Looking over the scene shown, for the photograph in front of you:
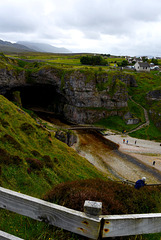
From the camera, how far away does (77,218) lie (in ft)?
10.4

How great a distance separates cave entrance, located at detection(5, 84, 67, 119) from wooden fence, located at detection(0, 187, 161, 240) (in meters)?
73.7

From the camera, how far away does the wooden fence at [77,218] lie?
312 cm

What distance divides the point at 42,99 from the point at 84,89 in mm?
28540

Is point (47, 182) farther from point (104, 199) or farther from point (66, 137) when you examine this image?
point (66, 137)

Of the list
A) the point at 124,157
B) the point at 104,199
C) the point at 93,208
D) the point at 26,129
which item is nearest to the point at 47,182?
the point at 104,199

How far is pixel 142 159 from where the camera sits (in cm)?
4475

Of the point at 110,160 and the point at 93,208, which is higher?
the point at 93,208

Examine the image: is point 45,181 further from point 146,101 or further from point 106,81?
point 146,101

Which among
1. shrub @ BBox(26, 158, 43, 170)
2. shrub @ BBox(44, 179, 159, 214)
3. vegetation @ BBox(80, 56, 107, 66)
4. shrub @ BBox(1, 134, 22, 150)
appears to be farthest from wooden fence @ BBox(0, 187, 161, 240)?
vegetation @ BBox(80, 56, 107, 66)

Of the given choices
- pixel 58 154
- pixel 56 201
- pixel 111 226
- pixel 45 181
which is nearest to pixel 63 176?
pixel 45 181

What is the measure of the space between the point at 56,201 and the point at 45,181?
1030 cm

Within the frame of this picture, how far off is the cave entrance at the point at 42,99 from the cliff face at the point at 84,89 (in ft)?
15.0

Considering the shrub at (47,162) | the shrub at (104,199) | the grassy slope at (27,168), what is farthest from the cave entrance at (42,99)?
the shrub at (104,199)

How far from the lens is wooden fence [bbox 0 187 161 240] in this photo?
10.2 ft
